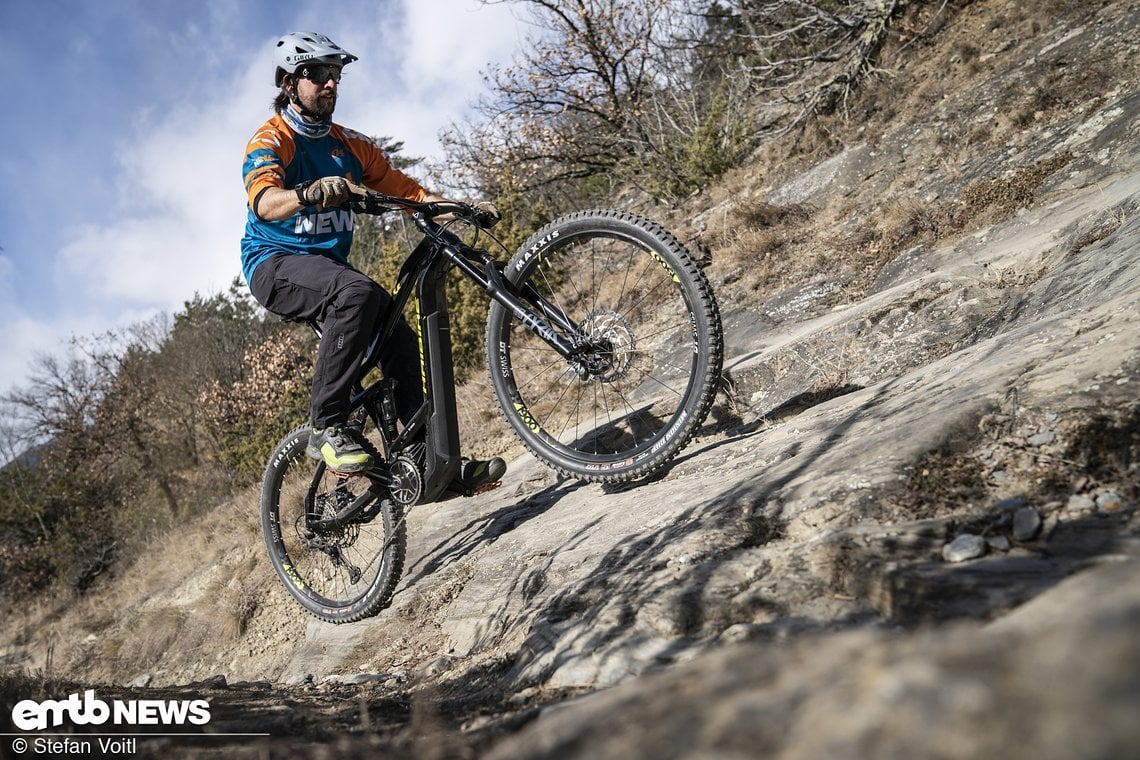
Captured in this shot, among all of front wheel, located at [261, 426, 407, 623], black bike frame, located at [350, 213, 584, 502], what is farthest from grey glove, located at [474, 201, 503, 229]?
front wheel, located at [261, 426, 407, 623]

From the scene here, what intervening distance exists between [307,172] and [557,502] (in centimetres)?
230

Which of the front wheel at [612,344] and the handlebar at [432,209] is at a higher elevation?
the handlebar at [432,209]

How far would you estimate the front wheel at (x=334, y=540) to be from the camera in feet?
13.8

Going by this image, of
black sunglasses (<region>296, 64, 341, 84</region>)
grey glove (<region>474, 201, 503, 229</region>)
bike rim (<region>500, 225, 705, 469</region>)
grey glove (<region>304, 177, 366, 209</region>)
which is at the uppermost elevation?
black sunglasses (<region>296, 64, 341, 84</region>)

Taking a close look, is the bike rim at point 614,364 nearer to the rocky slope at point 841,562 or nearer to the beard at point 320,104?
the rocky slope at point 841,562

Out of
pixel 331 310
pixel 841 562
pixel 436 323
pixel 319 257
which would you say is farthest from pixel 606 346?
pixel 841 562

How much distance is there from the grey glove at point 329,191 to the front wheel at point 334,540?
1608 mm

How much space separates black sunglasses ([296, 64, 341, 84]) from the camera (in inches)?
159

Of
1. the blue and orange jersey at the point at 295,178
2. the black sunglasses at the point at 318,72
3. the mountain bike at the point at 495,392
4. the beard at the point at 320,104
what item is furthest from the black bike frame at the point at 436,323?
the black sunglasses at the point at 318,72

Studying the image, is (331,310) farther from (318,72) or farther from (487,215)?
(318,72)

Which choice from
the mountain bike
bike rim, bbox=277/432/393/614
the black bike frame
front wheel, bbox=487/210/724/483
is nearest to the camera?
front wheel, bbox=487/210/724/483

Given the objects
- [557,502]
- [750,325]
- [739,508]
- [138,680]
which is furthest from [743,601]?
[138,680]

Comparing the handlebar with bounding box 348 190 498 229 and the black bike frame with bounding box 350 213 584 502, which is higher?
the handlebar with bounding box 348 190 498 229

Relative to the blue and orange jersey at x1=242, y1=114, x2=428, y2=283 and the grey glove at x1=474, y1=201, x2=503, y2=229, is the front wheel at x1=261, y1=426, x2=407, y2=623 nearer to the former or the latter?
the blue and orange jersey at x1=242, y1=114, x2=428, y2=283
